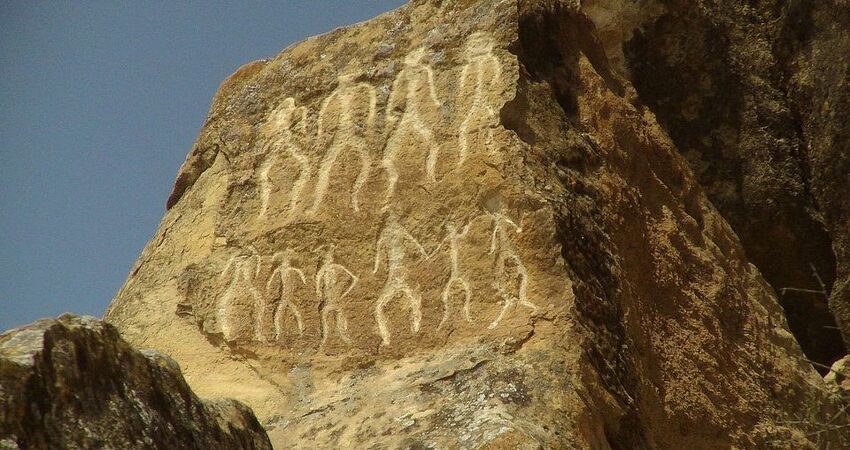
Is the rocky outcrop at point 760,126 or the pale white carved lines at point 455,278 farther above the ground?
the rocky outcrop at point 760,126

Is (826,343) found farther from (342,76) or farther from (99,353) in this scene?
(99,353)

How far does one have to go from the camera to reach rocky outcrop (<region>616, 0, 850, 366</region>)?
7.08m

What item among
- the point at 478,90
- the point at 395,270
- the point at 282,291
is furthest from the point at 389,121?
the point at 282,291

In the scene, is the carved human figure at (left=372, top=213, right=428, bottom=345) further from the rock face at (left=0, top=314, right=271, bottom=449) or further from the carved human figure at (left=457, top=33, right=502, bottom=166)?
the rock face at (left=0, top=314, right=271, bottom=449)

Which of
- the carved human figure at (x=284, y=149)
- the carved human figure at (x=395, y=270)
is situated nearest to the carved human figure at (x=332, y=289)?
the carved human figure at (x=395, y=270)

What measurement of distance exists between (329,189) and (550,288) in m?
1.28

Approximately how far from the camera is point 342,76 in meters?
6.27

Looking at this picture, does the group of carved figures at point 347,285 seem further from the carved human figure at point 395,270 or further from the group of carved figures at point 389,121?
the group of carved figures at point 389,121

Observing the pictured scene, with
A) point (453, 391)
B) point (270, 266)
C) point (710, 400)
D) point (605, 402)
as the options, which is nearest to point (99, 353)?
point (453, 391)

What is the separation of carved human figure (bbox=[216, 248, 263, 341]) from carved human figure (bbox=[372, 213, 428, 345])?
23.3 inches

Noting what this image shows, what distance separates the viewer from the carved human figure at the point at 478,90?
5.57m

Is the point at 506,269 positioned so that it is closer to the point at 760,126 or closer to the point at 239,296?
the point at 239,296

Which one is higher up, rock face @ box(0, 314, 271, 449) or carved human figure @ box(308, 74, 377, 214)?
carved human figure @ box(308, 74, 377, 214)

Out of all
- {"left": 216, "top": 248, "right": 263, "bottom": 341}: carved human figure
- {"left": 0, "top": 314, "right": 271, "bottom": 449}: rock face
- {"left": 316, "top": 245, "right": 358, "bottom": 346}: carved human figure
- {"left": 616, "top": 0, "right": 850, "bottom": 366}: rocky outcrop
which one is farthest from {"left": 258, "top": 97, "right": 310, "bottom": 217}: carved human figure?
{"left": 0, "top": 314, "right": 271, "bottom": 449}: rock face
